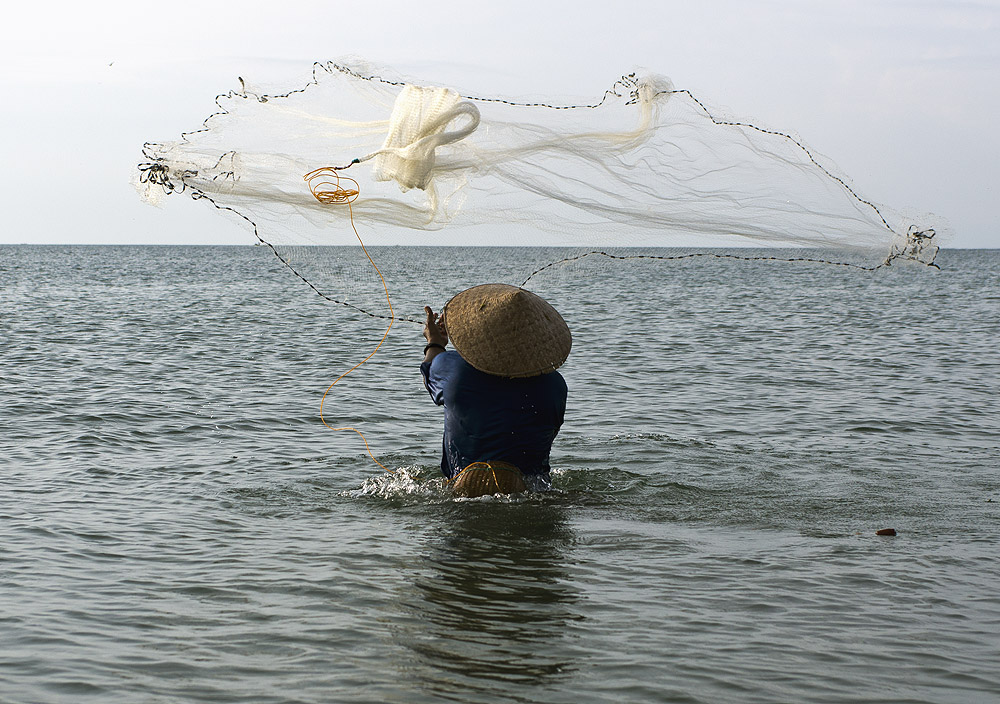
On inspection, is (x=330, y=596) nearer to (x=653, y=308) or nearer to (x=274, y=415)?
(x=274, y=415)

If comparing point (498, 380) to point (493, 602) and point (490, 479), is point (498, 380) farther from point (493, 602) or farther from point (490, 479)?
point (493, 602)

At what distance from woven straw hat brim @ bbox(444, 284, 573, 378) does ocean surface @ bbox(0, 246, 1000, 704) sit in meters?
0.92

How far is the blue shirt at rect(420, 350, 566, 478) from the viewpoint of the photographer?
6.14m

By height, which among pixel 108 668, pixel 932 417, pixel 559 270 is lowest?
pixel 108 668

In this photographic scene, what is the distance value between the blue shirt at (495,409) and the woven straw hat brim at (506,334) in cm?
11

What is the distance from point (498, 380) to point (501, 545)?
1.00 metres

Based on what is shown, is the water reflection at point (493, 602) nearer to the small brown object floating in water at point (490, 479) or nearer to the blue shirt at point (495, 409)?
the small brown object floating in water at point (490, 479)

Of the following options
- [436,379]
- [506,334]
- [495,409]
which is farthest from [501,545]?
[506,334]

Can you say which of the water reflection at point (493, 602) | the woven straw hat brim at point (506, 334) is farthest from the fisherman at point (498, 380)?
the water reflection at point (493, 602)

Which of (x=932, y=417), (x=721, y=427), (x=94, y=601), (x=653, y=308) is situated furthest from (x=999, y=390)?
(x=653, y=308)

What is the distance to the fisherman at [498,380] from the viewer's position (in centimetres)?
604

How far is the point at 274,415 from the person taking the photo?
436 inches

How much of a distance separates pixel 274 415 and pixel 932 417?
286 inches

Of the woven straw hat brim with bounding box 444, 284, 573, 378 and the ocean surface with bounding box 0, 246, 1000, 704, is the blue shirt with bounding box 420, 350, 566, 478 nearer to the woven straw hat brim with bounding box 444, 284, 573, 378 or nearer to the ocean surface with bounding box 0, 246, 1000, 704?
the woven straw hat brim with bounding box 444, 284, 573, 378
